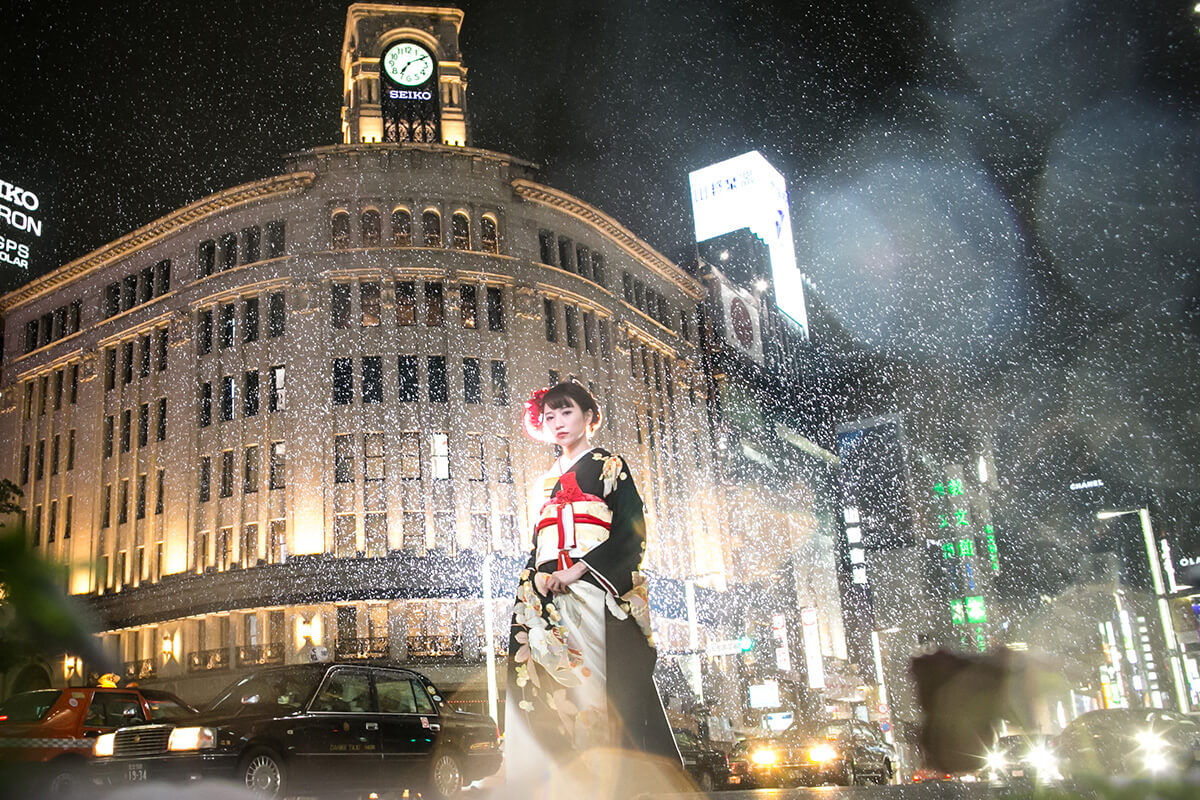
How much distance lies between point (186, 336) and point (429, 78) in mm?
18389

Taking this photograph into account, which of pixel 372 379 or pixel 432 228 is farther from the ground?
pixel 432 228

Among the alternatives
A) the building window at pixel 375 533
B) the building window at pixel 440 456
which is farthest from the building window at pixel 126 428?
the building window at pixel 440 456

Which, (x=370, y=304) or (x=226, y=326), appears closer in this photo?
(x=370, y=304)

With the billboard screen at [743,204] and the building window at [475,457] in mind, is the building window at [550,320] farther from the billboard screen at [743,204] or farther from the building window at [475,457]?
the billboard screen at [743,204]

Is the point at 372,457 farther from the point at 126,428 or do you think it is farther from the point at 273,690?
the point at 273,690

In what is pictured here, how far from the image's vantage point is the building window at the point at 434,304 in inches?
1870

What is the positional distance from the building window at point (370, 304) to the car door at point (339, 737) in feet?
120

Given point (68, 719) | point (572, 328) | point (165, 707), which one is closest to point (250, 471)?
point (572, 328)

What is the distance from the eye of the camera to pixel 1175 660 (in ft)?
237

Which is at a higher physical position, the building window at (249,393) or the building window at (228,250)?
the building window at (228,250)

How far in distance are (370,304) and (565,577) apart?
1615 inches

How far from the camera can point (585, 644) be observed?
26.0 ft

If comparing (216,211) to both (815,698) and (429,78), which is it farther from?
(815,698)

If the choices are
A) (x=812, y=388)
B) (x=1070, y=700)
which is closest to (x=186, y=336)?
(x=812, y=388)
